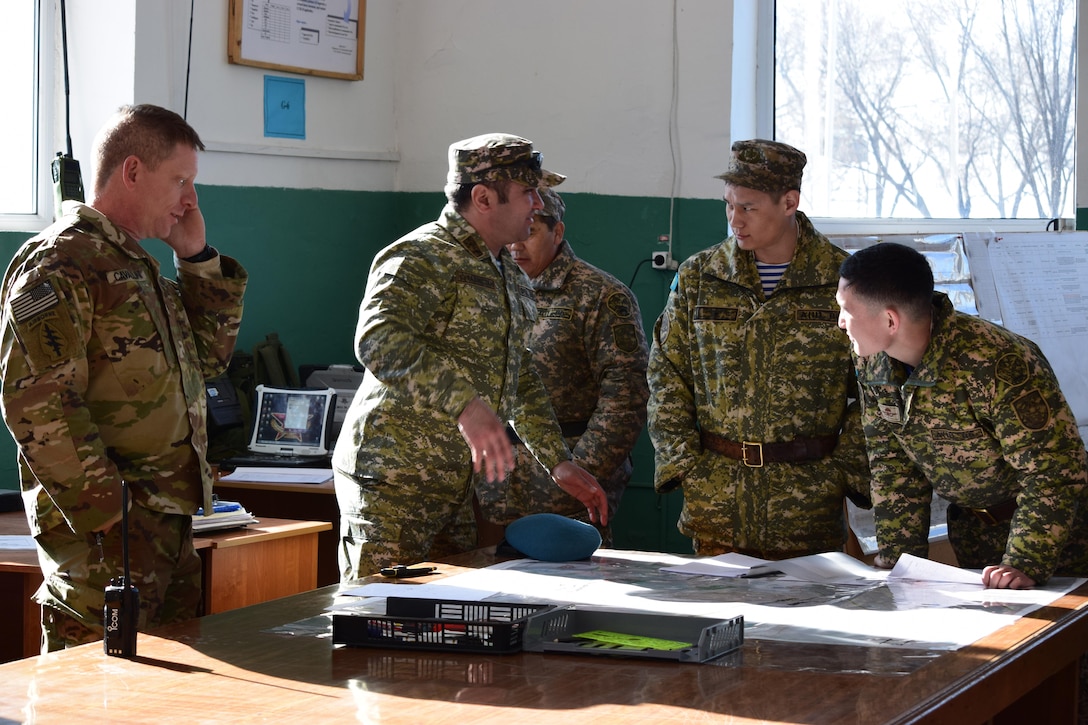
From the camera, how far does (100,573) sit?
2451 millimetres

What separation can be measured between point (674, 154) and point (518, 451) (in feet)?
5.41

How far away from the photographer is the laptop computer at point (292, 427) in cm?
470

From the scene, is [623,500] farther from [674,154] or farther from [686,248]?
[674,154]

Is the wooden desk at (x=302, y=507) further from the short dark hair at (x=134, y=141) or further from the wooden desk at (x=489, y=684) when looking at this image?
the wooden desk at (x=489, y=684)

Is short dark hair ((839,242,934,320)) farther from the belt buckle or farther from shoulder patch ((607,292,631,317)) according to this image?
shoulder patch ((607,292,631,317))

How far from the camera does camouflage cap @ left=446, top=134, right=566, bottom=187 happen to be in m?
3.05

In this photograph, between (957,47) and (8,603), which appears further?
(957,47)

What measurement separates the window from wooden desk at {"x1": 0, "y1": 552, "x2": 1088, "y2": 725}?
9.93ft

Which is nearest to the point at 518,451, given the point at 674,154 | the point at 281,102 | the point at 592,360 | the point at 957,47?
the point at 592,360

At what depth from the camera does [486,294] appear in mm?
3014

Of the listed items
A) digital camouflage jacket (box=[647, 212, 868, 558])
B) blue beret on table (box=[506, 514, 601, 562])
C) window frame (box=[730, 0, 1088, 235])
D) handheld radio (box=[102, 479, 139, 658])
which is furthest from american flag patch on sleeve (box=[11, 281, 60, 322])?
window frame (box=[730, 0, 1088, 235])

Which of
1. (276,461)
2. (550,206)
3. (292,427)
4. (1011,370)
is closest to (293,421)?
(292,427)

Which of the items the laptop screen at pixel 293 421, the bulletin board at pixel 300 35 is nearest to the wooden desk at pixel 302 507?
the laptop screen at pixel 293 421

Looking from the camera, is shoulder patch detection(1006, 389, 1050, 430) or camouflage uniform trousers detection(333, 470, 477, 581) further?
camouflage uniform trousers detection(333, 470, 477, 581)
